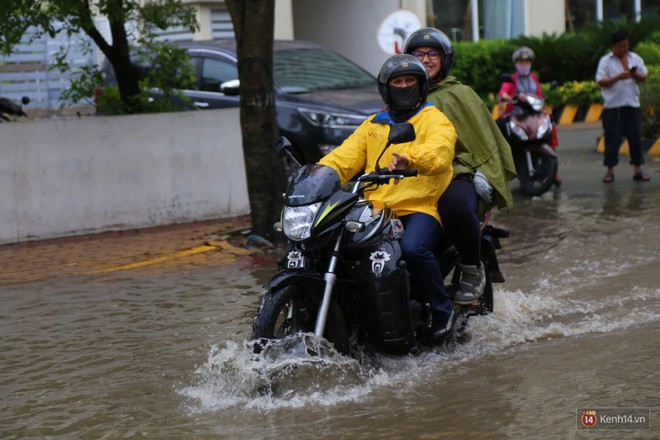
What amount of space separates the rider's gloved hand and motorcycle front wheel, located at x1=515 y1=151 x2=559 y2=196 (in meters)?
6.11

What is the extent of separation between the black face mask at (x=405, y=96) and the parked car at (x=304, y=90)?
6311mm

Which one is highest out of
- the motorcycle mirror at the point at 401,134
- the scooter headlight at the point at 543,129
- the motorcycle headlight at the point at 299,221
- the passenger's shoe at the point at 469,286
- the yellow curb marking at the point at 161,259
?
the motorcycle mirror at the point at 401,134

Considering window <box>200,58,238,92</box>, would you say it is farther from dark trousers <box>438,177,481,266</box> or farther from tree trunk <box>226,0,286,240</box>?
dark trousers <box>438,177,481,266</box>

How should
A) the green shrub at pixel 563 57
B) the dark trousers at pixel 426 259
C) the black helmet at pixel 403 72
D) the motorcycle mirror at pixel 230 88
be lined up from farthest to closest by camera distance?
the green shrub at pixel 563 57
the motorcycle mirror at pixel 230 88
the black helmet at pixel 403 72
the dark trousers at pixel 426 259

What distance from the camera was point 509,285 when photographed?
8.05 metres

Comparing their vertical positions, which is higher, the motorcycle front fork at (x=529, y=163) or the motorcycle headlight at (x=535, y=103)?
the motorcycle headlight at (x=535, y=103)

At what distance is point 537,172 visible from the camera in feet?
40.7

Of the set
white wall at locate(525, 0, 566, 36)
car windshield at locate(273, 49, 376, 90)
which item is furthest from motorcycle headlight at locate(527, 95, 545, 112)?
white wall at locate(525, 0, 566, 36)

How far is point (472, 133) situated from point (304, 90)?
268 inches

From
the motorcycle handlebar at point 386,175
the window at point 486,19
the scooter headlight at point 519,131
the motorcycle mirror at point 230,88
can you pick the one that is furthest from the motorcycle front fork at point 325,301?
the window at point 486,19

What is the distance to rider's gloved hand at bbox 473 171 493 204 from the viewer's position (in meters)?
6.19

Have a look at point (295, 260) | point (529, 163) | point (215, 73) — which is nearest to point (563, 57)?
point (529, 163)

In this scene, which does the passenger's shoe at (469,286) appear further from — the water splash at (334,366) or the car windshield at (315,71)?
the car windshield at (315,71)

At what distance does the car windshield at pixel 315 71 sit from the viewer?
13266 millimetres
